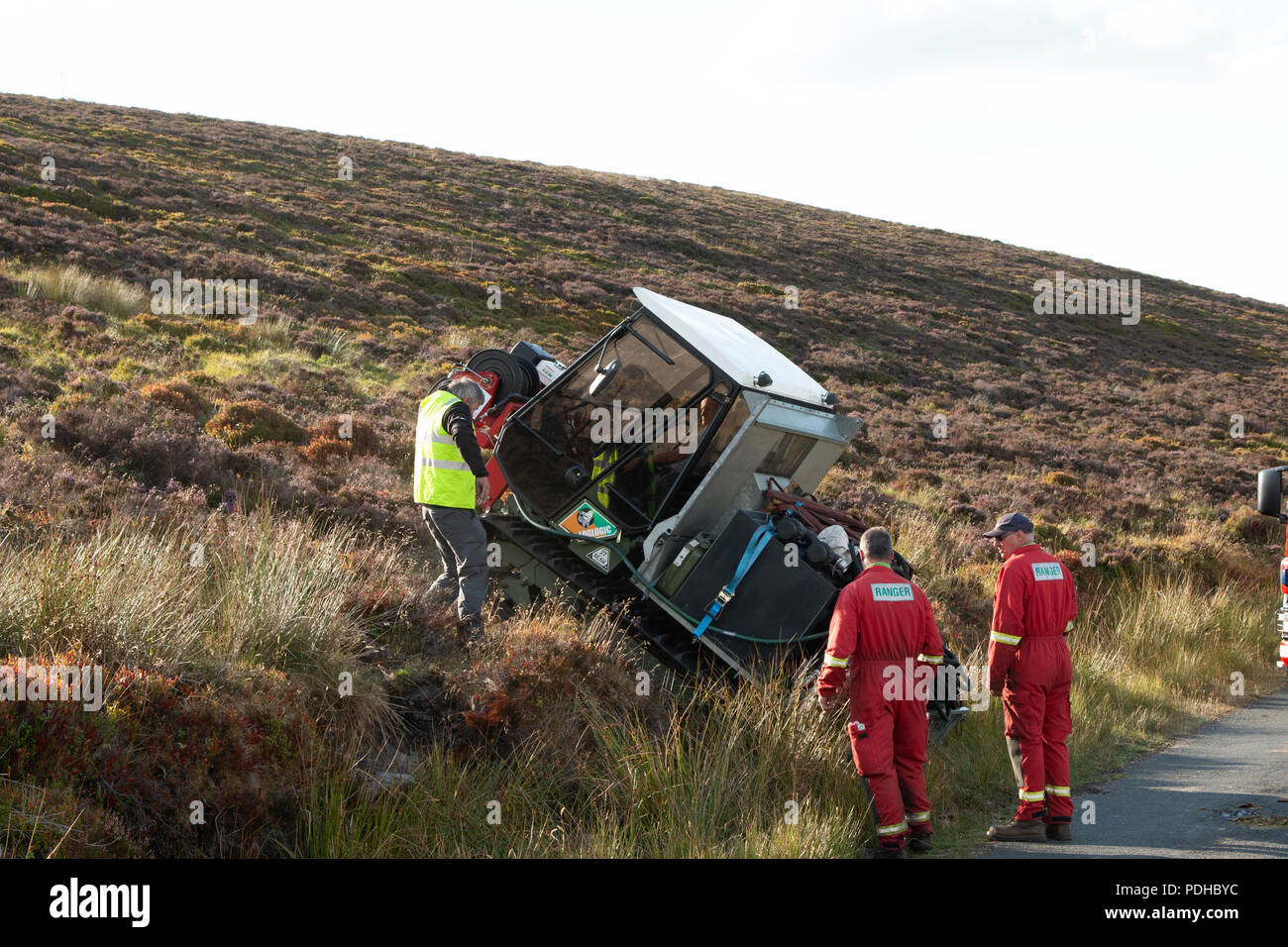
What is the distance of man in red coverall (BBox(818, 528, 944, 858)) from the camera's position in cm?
569

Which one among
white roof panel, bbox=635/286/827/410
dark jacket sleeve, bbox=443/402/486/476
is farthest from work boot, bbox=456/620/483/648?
white roof panel, bbox=635/286/827/410

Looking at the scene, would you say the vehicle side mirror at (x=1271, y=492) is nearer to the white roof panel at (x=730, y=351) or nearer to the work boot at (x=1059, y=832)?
the white roof panel at (x=730, y=351)

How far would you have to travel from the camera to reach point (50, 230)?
789 inches

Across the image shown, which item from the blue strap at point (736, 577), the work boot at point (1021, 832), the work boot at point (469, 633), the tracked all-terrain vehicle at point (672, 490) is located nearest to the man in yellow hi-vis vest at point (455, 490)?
the work boot at point (469, 633)

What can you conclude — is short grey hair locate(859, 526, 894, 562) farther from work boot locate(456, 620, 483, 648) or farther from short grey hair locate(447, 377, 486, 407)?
short grey hair locate(447, 377, 486, 407)

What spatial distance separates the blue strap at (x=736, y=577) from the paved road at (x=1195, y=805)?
7.72ft

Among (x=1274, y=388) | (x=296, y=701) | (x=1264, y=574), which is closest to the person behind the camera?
(x=296, y=701)

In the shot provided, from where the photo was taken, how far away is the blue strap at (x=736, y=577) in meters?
7.30

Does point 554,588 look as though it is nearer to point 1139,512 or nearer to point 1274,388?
point 1139,512

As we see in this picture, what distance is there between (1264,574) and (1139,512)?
248 cm

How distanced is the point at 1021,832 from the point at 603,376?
4412mm

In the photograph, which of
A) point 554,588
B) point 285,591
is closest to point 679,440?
point 554,588

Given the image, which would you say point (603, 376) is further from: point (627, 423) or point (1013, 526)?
point (1013, 526)

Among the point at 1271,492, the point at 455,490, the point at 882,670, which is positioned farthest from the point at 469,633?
the point at 1271,492
